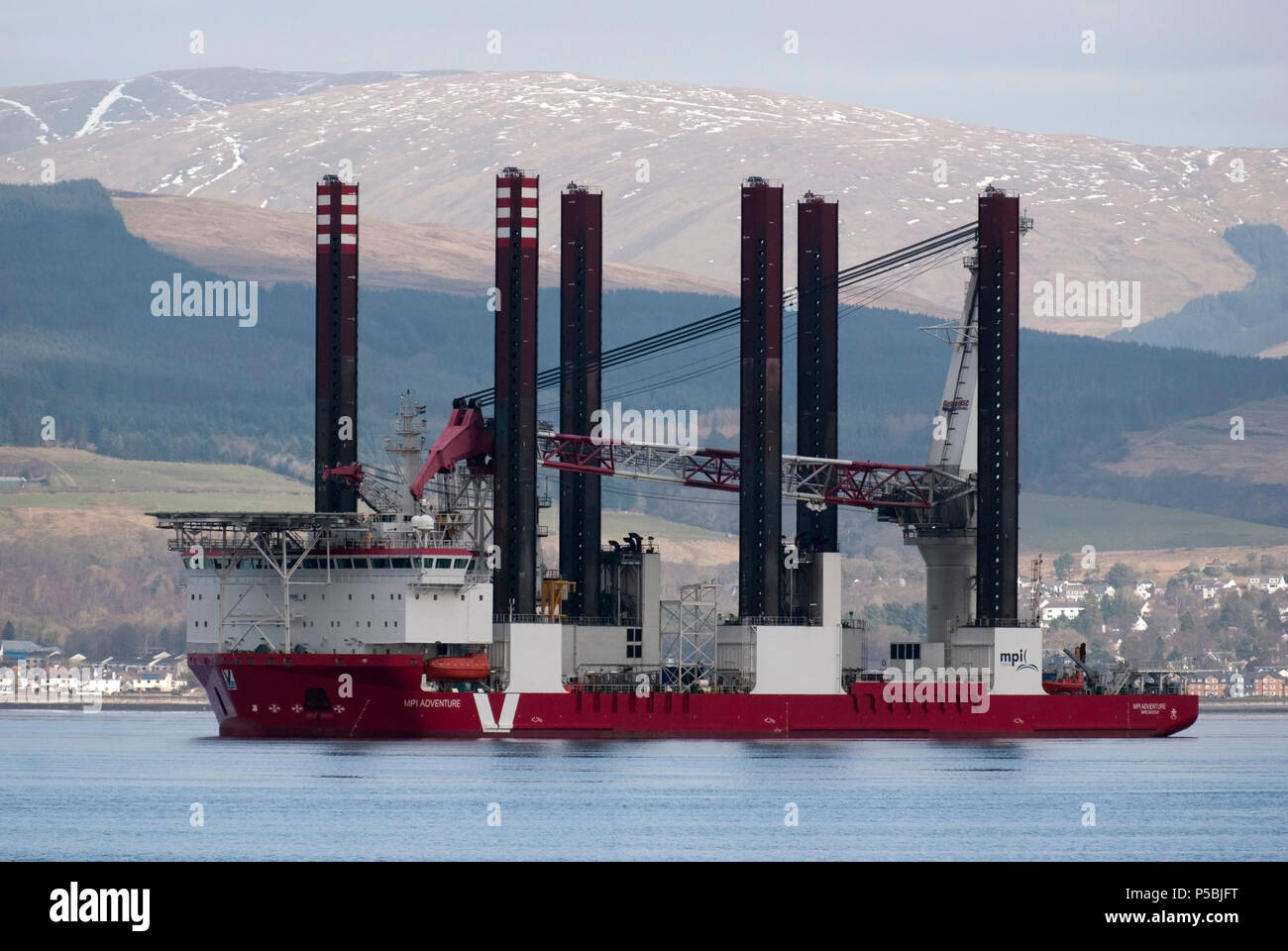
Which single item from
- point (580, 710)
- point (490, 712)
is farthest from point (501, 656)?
point (580, 710)

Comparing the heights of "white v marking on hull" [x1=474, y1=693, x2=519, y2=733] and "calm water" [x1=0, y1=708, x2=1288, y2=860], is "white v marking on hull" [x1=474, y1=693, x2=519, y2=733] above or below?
above

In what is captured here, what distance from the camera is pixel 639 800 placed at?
2581 inches

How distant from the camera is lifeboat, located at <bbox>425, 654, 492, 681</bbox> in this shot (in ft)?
273

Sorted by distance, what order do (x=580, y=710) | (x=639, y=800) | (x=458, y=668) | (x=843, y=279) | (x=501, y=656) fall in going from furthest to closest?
(x=843, y=279) → (x=580, y=710) → (x=501, y=656) → (x=458, y=668) → (x=639, y=800)

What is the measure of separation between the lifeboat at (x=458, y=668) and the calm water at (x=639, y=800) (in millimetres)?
2347

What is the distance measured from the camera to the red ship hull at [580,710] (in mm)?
82750

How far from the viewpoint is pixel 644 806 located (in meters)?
64.1
